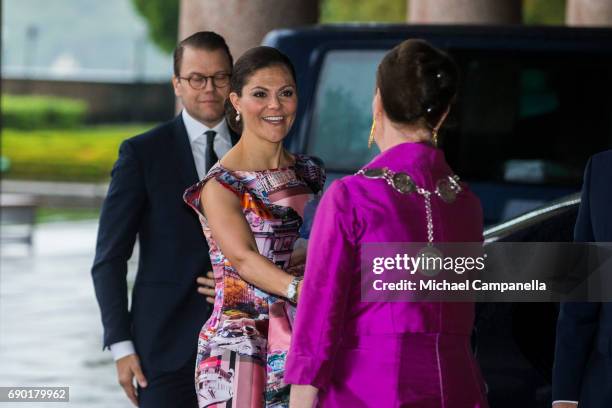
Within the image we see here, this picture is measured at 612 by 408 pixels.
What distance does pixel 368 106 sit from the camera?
8562mm

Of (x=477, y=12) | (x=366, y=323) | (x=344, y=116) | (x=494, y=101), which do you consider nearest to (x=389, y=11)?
(x=477, y=12)

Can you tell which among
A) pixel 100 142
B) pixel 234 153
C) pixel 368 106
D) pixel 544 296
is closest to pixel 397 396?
pixel 234 153

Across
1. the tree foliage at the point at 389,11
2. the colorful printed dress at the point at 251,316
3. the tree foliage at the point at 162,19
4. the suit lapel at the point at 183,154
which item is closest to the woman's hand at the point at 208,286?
the suit lapel at the point at 183,154

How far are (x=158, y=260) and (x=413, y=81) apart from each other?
1497mm

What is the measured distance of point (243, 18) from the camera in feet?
33.3

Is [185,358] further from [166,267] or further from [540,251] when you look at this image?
[540,251]

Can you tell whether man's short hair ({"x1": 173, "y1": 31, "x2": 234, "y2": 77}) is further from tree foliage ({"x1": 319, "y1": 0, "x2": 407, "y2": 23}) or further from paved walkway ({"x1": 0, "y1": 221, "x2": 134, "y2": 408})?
tree foliage ({"x1": 319, "y1": 0, "x2": 407, "y2": 23})

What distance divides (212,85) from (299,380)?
1.54 metres

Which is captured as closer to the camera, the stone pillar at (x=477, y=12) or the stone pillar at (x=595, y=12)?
the stone pillar at (x=477, y=12)

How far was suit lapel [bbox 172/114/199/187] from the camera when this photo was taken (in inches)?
183

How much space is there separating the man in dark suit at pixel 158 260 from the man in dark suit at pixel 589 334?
47.2 inches

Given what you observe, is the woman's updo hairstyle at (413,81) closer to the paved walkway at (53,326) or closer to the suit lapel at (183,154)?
the suit lapel at (183,154)

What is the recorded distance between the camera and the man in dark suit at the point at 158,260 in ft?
14.9

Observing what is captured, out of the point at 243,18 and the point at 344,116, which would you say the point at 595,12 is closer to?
the point at 243,18
